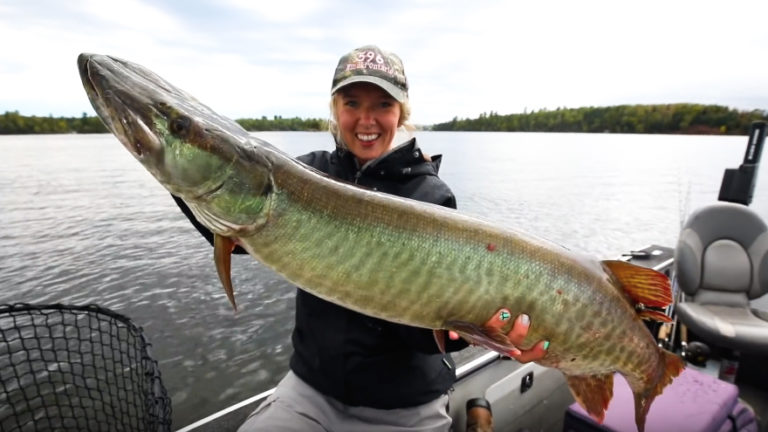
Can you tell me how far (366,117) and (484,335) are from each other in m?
1.20

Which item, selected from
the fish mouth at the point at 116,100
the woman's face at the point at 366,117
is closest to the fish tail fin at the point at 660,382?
the woman's face at the point at 366,117

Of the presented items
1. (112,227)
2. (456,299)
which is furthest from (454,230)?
(112,227)

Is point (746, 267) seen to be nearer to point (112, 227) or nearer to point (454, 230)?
point (454, 230)

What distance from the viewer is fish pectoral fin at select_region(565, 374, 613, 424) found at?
6.07 ft

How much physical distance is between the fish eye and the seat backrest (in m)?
4.49

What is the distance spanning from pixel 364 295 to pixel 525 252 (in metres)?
0.61

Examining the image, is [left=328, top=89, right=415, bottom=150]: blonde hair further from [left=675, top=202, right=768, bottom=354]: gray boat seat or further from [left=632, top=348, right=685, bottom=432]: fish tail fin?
[left=675, top=202, right=768, bottom=354]: gray boat seat

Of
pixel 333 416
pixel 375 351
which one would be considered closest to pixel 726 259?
pixel 375 351

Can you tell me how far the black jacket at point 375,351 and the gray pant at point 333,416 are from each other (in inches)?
1.7

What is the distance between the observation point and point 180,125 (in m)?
1.37

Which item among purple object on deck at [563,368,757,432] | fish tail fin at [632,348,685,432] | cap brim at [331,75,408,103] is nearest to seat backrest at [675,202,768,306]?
purple object on deck at [563,368,757,432]

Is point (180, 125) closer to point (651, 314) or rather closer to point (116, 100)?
point (116, 100)

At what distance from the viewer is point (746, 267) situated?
4.12 meters

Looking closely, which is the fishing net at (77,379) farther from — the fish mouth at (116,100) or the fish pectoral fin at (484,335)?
the fish pectoral fin at (484,335)
